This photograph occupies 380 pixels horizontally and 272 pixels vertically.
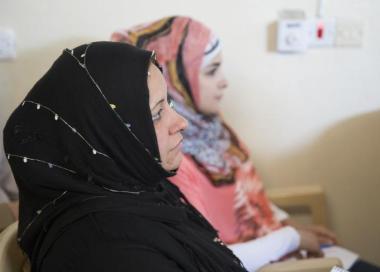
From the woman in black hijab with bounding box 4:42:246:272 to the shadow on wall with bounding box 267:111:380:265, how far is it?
103 centimetres

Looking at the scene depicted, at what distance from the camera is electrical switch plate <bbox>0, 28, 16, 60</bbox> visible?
143cm

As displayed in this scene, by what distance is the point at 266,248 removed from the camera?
4.17 feet

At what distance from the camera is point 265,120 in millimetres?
1722

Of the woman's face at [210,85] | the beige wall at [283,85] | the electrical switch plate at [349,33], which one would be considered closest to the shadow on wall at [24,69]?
the beige wall at [283,85]

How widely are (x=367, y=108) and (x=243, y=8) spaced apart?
644mm

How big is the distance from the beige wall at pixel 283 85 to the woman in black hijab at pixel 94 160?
0.70 meters

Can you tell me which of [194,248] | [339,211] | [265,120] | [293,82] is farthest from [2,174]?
[339,211]

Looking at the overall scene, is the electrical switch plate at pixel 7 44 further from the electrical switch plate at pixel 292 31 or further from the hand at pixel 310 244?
the hand at pixel 310 244

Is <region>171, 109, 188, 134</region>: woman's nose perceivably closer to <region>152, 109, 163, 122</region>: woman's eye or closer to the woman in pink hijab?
<region>152, 109, 163, 122</region>: woman's eye

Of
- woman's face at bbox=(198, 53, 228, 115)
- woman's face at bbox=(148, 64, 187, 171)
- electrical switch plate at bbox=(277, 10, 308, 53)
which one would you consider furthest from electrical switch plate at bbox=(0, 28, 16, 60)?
electrical switch plate at bbox=(277, 10, 308, 53)

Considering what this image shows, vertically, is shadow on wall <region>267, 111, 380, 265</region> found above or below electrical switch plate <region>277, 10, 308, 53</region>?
below

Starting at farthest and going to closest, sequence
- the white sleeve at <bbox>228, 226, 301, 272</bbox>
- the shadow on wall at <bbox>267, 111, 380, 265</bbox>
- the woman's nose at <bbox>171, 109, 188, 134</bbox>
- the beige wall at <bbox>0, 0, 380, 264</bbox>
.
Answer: the shadow on wall at <bbox>267, 111, 380, 265</bbox>, the beige wall at <bbox>0, 0, 380, 264</bbox>, the white sleeve at <bbox>228, 226, 301, 272</bbox>, the woman's nose at <bbox>171, 109, 188, 134</bbox>

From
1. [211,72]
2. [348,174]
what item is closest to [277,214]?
[348,174]

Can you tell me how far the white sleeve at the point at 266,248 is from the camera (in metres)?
1.22
